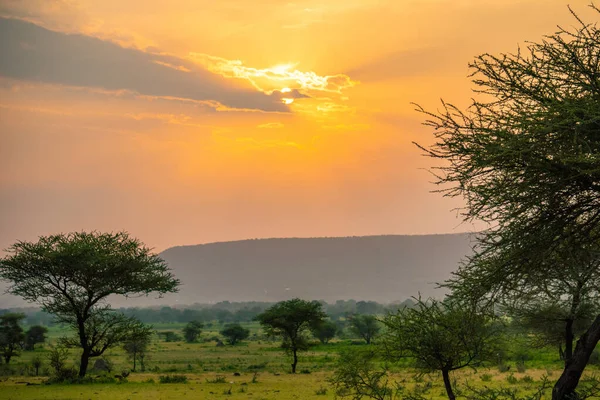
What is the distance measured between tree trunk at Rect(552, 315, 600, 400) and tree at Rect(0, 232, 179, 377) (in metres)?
31.5

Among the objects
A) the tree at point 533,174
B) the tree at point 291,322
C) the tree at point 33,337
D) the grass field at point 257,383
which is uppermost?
the tree at point 533,174

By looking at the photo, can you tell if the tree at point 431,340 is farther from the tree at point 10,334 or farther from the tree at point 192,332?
the tree at point 192,332

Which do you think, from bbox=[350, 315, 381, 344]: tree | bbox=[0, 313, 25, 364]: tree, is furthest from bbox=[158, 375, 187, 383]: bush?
bbox=[350, 315, 381, 344]: tree

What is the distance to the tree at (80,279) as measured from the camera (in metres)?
38.1

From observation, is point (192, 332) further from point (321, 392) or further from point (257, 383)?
point (321, 392)

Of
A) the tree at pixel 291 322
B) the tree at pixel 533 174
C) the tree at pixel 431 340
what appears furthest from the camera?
the tree at pixel 291 322

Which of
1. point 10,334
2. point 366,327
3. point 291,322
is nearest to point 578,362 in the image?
point 291,322

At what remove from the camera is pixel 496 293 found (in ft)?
37.1

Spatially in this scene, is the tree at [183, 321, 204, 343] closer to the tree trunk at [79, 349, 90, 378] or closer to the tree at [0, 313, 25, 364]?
the tree at [0, 313, 25, 364]

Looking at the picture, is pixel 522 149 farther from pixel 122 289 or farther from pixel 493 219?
pixel 122 289

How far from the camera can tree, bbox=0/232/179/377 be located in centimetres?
3812

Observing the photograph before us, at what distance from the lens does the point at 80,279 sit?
3881cm

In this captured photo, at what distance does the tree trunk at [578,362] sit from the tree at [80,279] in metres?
31.5

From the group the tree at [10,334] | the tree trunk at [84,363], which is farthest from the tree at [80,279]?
the tree at [10,334]
